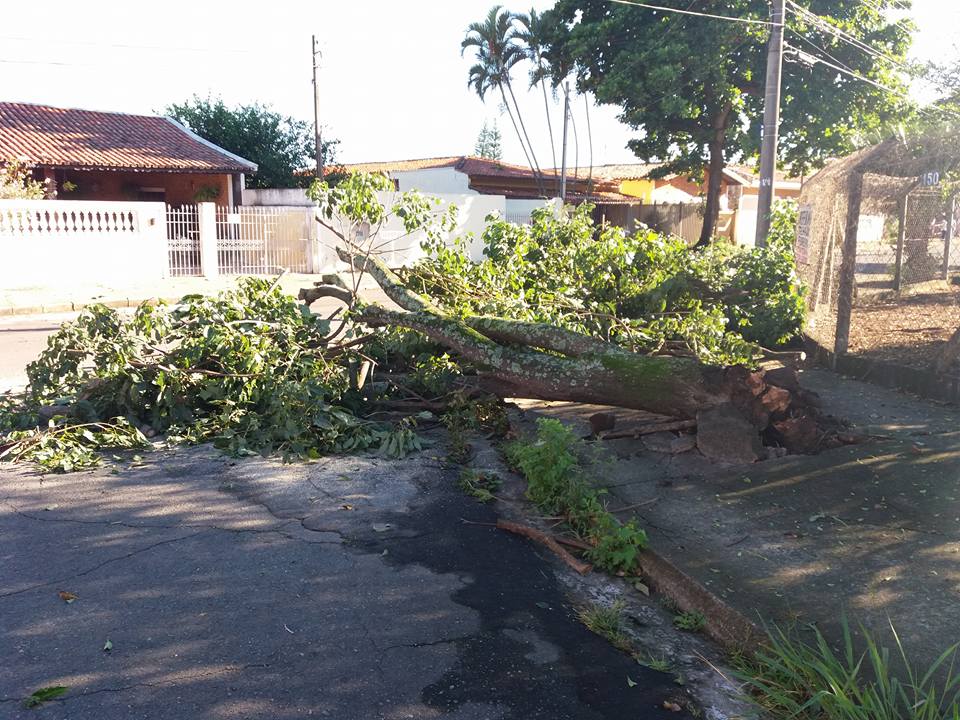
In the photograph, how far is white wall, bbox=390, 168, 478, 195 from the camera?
1372 inches

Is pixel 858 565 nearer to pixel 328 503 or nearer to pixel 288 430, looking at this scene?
pixel 328 503

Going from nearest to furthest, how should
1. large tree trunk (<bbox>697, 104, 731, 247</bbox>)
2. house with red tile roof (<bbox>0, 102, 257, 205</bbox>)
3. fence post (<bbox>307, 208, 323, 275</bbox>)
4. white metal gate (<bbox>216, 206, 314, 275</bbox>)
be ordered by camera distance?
1. white metal gate (<bbox>216, 206, 314, 275</bbox>)
2. fence post (<bbox>307, 208, 323, 275</bbox>)
3. house with red tile roof (<bbox>0, 102, 257, 205</bbox>)
4. large tree trunk (<bbox>697, 104, 731, 247</bbox>)

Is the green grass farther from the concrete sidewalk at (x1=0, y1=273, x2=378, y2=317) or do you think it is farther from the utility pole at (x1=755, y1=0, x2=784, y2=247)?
the concrete sidewalk at (x1=0, y1=273, x2=378, y2=317)

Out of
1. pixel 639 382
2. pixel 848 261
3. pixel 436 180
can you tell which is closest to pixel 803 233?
pixel 848 261

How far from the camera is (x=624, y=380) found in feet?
18.9

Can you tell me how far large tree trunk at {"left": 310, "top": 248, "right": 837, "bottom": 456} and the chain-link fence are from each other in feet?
8.95

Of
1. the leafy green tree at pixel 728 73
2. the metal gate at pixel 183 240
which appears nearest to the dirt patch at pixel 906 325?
the leafy green tree at pixel 728 73

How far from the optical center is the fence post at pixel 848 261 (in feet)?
26.9

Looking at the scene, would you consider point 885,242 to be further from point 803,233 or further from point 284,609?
point 284,609

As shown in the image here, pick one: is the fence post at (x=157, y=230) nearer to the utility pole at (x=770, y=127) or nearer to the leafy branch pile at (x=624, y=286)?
the leafy branch pile at (x=624, y=286)

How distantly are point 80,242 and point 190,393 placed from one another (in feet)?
42.5

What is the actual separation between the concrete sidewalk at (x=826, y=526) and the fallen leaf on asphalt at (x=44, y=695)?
270 centimetres

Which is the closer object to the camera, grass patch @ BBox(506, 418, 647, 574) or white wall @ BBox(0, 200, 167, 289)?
grass patch @ BBox(506, 418, 647, 574)

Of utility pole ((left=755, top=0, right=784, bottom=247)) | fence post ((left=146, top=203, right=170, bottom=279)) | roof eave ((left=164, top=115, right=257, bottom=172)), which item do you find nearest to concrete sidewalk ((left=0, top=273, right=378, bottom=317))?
fence post ((left=146, top=203, right=170, bottom=279))
